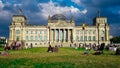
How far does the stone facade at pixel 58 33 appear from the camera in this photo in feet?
533

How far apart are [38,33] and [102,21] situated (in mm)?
42574

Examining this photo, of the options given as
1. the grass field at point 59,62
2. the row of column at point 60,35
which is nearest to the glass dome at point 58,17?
the row of column at point 60,35

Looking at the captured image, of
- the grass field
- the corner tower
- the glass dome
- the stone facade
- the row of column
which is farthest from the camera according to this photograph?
the glass dome

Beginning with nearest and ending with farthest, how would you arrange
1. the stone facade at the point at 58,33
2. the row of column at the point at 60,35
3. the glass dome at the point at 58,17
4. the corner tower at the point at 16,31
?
the stone facade at the point at 58,33
the row of column at the point at 60,35
the corner tower at the point at 16,31
the glass dome at the point at 58,17

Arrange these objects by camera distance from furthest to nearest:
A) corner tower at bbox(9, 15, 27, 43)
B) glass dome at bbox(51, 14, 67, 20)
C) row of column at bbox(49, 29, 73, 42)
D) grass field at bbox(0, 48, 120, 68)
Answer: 1. glass dome at bbox(51, 14, 67, 20)
2. corner tower at bbox(9, 15, 27, 43)
3. row of column at bbox(49, 29, 73, 42)
4. grass field at bbox(0, 48, 120, 68)

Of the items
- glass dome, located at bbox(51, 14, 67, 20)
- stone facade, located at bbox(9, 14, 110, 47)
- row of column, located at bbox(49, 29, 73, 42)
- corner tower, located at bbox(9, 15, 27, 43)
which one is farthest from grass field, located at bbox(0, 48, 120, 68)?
glass dome, located at bbox(51, 14, 67, 20)

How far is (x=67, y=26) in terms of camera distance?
161250 millimetres

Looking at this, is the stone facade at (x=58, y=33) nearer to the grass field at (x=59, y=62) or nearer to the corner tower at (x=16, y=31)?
the corner tower at (x=16, y=31)

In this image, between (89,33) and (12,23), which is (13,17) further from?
(89,33)

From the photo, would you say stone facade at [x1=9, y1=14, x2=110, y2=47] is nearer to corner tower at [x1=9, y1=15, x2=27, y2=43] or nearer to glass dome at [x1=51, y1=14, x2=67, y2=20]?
corner tower at [x1=9, y1=15, x2=27, y2=43]

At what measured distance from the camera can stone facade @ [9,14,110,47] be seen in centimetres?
16250

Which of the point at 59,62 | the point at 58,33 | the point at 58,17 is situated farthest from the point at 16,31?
the point at 59,62

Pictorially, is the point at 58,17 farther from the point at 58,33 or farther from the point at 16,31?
the point at 16,31

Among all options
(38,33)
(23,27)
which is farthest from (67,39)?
(23,27)
